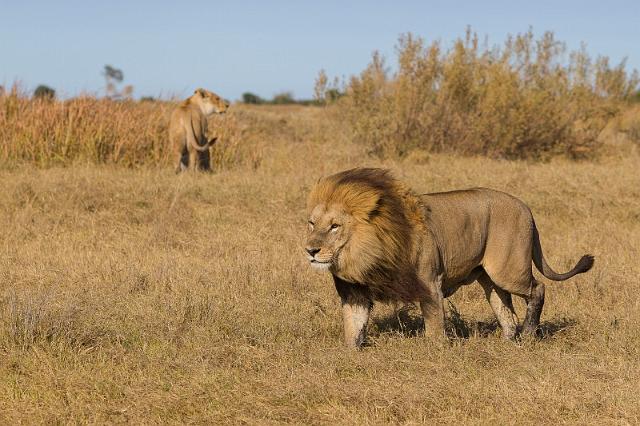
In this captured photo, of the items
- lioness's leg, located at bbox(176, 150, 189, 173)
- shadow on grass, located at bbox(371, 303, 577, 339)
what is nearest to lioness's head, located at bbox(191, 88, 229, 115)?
lioness's leg, located at bbox(176, 150, 189, 173)

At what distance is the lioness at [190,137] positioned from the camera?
1325 cm

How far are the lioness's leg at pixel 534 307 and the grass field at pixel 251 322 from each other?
18cm

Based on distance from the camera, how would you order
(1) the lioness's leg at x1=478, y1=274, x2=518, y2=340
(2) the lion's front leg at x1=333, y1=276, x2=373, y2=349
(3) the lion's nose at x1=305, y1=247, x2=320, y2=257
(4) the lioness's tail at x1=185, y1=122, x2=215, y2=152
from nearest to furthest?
(3) the lion's nose at x1=305, y1=247, x2=320, y2=257
(2) the lion's front leg at x1=333, y1=276, x2=373, y2=349
(1) the lioness's leg at x1=478, y1=274, x2=518, y2=340
(4) the lioness's tail at x1=185, y1=122, x2=215, y2=152

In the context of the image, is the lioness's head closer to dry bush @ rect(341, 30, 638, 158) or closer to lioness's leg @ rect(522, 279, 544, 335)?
dry bush @ rect(341, 30, 638, 158)

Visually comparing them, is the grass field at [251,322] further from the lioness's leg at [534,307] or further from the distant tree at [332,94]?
the distant tree at [332,94]

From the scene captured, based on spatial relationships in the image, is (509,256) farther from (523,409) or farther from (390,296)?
(523,409)

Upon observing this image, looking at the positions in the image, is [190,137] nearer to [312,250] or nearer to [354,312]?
[354,312]

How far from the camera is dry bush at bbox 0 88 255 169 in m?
13.4

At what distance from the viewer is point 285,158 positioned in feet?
46.9

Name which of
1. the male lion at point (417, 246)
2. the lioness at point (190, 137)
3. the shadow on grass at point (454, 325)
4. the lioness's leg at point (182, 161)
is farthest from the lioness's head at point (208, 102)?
the male lion at point (417, 246)

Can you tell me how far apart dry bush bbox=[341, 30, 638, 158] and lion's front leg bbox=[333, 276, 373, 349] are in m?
9.07

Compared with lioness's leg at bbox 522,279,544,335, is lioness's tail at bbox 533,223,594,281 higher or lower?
higher

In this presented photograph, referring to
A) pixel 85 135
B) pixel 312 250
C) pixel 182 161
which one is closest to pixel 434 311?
pixel 312 250

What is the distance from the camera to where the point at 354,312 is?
18.9 ft
